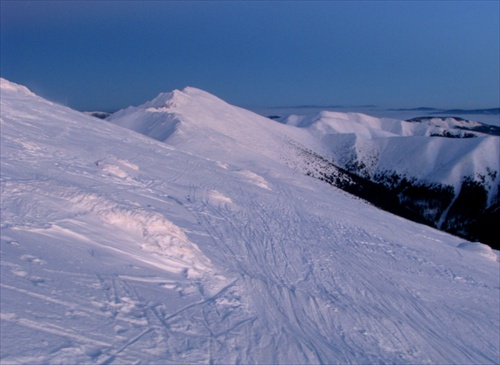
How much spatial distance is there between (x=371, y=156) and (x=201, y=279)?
91.5m

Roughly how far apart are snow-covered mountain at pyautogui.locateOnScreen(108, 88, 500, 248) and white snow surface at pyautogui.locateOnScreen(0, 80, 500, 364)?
87.0 feet

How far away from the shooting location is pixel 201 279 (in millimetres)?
7168

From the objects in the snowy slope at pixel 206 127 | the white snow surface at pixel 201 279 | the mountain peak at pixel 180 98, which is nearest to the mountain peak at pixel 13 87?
the snowy slope at pixel 206 127

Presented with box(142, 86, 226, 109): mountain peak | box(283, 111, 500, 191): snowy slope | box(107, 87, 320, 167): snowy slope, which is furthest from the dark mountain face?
box(142, 86, 226, 109): mountain peak

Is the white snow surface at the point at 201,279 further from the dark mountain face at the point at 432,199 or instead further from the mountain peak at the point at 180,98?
the mountain peak at the point at 180,98

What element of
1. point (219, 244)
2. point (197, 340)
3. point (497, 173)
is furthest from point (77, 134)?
point (497, 173)

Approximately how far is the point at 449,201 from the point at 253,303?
263 ft

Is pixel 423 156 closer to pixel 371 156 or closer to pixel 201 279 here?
pixel 371 156

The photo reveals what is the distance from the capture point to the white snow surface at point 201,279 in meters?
4.84

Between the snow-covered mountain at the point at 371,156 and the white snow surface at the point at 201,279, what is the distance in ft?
87.0

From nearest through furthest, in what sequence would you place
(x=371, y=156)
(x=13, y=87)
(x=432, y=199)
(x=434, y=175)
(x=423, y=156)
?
(x=13, y=87)
(x=432, y=199)
(x=434, y=175)
(x=423, y=156)
(x=371, y=156)

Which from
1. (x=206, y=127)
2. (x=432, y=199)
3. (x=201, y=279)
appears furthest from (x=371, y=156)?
(x=201, y=279)

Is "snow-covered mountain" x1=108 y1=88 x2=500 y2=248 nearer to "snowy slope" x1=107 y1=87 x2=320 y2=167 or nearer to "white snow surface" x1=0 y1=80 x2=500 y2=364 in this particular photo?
"snowy slope" x1=107 y1=87 x2=320 y2=167

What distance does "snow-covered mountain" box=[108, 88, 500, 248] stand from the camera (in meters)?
56.0
